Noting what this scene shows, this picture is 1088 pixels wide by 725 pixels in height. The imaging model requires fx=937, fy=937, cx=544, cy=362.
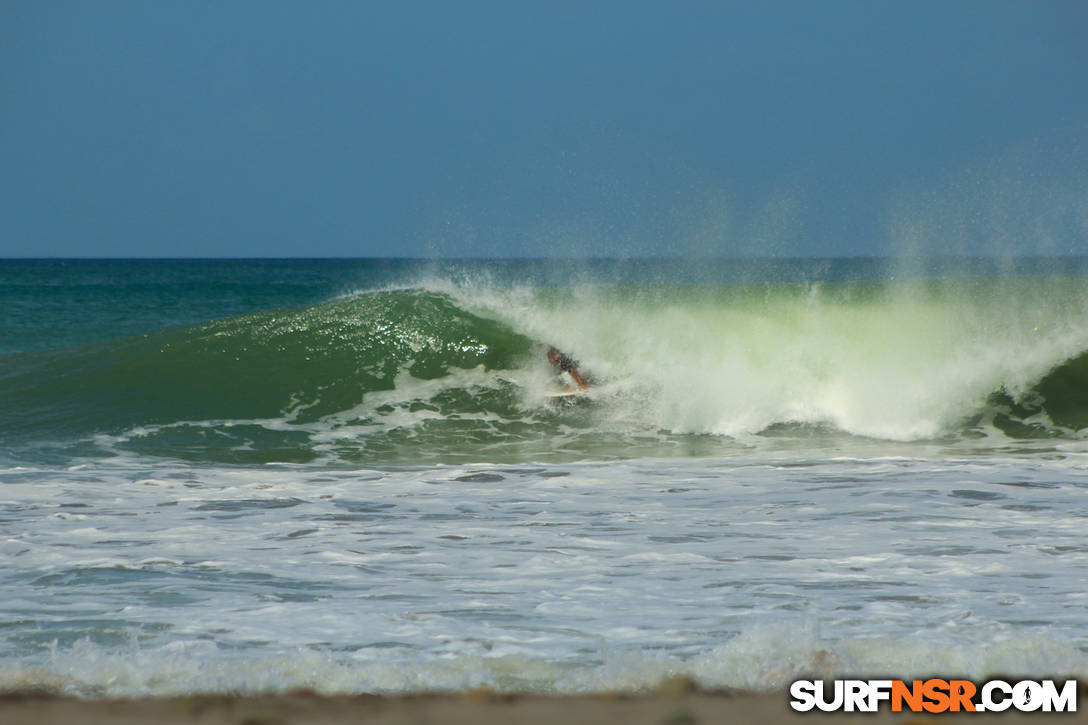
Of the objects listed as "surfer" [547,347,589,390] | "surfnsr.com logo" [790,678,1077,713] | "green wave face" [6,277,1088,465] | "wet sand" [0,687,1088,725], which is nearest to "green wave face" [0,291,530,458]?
"green wave face" [6,277,1088,465]

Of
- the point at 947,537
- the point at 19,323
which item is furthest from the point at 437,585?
the point at 19,323

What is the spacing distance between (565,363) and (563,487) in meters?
4.88

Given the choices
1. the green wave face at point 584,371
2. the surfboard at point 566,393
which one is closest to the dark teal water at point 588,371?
the green wave face at point 584,371

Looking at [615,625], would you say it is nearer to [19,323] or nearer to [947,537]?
[947,537]

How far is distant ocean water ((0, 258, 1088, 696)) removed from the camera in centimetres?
317

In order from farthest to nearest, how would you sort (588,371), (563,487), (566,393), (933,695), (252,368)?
(252,368) → (588,371) → (566,393) → (563,487) → (933,695)

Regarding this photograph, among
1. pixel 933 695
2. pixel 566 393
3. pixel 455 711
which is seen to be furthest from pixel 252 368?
pixel 933 695

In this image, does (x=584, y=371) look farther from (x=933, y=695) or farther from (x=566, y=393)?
(x=933, y=695)

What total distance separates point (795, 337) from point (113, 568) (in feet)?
30.5

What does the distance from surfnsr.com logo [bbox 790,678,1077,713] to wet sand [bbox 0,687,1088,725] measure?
0.16ft

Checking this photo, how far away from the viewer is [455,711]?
8.23ft

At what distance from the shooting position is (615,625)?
11.3 feet

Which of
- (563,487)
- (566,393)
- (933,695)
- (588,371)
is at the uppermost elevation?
(588,371)

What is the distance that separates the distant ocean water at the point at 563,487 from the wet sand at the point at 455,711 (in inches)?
6.3
